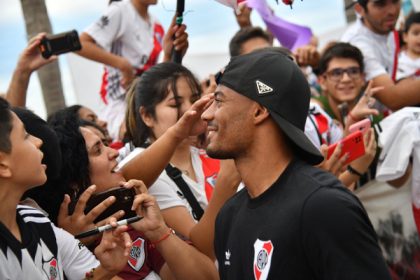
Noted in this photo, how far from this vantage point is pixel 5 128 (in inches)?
111

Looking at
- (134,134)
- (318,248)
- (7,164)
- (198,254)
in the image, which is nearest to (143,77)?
(134,134)

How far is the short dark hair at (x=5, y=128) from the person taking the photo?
2.79 metres

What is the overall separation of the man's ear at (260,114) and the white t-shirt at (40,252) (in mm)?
967

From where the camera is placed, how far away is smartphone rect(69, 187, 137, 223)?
10.5 ft

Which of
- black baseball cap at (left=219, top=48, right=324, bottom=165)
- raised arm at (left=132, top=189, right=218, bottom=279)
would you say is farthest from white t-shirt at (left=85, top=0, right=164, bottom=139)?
black baseball cap at (left=219, top=48, right=324, bottom=165)

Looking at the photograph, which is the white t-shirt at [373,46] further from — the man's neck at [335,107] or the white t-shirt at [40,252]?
the white t-shirt at [40,252]

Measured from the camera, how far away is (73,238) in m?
3.05

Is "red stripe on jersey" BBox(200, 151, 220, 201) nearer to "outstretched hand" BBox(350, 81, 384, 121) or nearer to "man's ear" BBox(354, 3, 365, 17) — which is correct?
"outstretched hand" BBox(350, 81, 384, 121)

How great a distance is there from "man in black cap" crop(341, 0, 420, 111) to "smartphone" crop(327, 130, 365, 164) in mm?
931

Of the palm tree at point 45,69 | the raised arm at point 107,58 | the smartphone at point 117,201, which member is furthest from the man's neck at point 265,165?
the palm tree at point 45,69

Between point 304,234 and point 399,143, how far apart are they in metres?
2.96

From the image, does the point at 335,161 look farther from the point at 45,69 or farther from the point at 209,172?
the point at 45,69

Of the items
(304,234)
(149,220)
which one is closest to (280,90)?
(304,234)

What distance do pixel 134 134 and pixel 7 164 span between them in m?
1.42
